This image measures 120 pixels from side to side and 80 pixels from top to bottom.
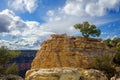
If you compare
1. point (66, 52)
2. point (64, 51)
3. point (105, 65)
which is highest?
point (64, 51)

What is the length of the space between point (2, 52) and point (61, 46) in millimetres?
26318

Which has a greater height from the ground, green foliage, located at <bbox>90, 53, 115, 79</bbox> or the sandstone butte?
the sandstone butte

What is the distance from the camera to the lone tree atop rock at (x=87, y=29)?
3214 inches

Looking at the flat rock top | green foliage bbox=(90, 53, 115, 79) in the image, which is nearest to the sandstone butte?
the flat rock top

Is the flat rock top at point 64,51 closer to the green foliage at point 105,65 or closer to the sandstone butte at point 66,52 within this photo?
the sandstone butte at point 66,52

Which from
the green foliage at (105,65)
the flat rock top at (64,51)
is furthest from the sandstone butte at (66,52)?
the green foliage at (105,65)

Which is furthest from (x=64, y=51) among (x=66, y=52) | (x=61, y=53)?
(x=61, y=53)

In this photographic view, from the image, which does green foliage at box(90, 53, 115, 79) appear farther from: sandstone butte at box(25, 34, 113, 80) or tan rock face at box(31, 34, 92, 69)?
tan rock face at box(31, 34, 92, 69)

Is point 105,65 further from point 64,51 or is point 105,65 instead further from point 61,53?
point 61,53

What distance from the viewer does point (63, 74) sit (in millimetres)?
28344

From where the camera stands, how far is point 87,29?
82.1 meters

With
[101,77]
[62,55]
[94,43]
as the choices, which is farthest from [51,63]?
[101,77]

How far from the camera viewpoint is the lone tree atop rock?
81.6 m

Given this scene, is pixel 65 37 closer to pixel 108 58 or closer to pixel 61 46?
pixel 61 46
